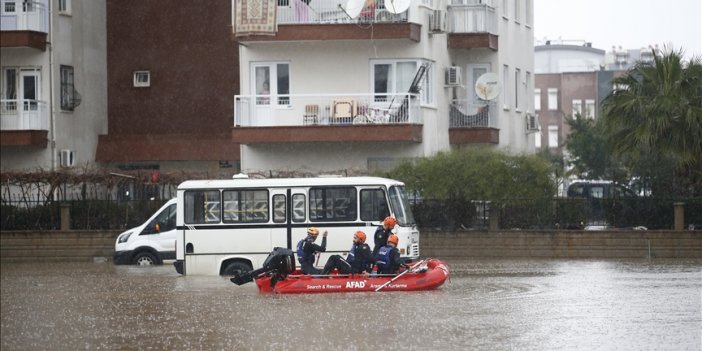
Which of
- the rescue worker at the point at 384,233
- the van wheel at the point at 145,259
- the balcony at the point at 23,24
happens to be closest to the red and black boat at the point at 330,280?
the rescue worker at the point at 384,233

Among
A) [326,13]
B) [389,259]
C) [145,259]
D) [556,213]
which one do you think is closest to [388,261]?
[389,259]

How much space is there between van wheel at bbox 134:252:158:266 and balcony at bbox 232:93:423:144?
8.56 m

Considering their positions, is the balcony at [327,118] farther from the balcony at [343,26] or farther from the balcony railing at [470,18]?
the balcony railing at [470,18]

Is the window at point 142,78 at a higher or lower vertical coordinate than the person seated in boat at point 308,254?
higher

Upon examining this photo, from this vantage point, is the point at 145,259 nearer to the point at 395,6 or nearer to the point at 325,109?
the point at 325,109

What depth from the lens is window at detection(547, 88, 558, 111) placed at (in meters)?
97.5

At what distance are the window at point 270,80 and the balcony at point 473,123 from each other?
595 centimetres

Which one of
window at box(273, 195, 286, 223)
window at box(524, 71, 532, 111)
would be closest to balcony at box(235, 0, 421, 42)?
window at box(524, 71, 532, 111)

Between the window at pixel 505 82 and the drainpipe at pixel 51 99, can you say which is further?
the window at pixel 505 82

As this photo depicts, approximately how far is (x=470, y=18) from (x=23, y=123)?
15.3 meters

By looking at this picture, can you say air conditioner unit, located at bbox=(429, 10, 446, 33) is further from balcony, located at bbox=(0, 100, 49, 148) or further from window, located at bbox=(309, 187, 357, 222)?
window, located at bbox=(309, 187, 357, 222)

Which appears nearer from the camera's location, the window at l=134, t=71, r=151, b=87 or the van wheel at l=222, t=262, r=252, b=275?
the van wheel at l=222, t=262, r=252, b=275

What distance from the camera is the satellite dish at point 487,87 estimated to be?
45.4m

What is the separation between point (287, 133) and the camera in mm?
43875
